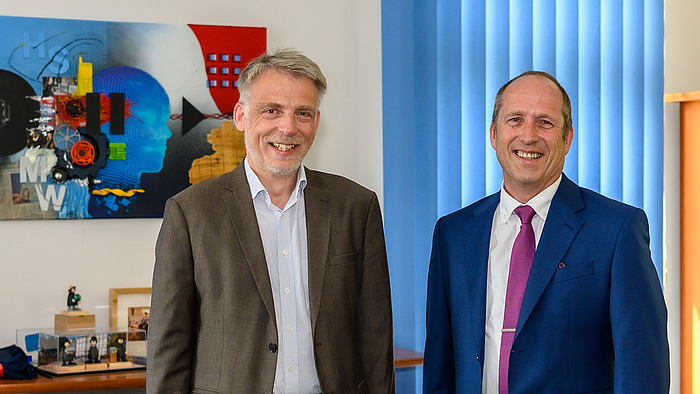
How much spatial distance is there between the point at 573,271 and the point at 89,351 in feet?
5.93

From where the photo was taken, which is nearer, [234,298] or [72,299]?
[234,298]

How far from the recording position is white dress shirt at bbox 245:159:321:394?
1771 millimetres

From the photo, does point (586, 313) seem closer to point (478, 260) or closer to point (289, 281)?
point (478, 260)

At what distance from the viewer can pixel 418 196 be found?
3209mm

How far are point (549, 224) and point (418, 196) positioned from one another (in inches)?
54.8

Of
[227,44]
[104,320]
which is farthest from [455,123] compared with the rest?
[104,320]

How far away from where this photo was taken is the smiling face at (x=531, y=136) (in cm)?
185

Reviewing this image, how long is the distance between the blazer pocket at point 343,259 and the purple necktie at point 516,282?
1.31ft

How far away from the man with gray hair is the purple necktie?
309mm

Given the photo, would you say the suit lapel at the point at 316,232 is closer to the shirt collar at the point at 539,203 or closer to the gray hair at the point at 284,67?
the gray hair at the point at 284,67

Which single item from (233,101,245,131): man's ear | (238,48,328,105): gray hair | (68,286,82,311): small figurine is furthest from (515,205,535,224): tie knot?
(68,286,82,311): small figurine

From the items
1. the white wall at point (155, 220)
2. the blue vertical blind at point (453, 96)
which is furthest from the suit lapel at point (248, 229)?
the blue vertical blind at point (453, 96)

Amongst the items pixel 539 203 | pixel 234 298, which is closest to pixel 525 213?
pixel 539 203

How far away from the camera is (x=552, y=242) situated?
1.81m
